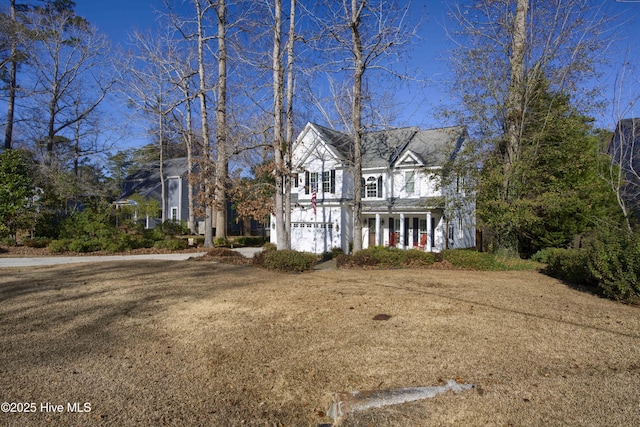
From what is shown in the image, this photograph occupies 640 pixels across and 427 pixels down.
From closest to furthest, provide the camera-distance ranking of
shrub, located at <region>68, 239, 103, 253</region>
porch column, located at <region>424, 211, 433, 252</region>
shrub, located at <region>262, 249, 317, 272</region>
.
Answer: shrub, located at <region>262, 249, 317, 272</region> < shrub, located at <region>68, 239, 103, 253</region> < porch column, located at <region>424, 211, 433, 252</region>

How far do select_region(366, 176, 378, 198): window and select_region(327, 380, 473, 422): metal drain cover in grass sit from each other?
62.0 feet

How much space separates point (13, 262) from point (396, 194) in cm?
1692

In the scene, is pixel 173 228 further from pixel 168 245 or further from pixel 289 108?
pixel 289 108

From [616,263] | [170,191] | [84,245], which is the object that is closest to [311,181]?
[84,245]

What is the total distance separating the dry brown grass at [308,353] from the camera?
346 centimetres

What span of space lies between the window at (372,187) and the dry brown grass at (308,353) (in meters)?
13.9

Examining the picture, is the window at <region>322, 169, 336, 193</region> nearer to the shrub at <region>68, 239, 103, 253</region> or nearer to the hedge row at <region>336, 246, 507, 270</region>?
the hedge row at <region>336, 246, 507, 270</region>

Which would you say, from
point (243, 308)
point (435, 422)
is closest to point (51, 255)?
point (243, 308)

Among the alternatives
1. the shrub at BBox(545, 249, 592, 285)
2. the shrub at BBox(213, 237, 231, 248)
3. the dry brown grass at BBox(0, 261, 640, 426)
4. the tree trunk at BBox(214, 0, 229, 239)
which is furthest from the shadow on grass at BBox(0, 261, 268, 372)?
the shrub at BBox(213, 237, 231, 248)

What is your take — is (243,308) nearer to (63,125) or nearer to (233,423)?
(233,423)

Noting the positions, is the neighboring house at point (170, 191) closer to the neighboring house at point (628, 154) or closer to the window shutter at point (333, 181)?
the window shutter at point (333, 181)

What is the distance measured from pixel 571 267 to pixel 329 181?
14043mm

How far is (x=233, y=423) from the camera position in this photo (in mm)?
3396

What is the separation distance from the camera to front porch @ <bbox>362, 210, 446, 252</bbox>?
20734 millimetres
